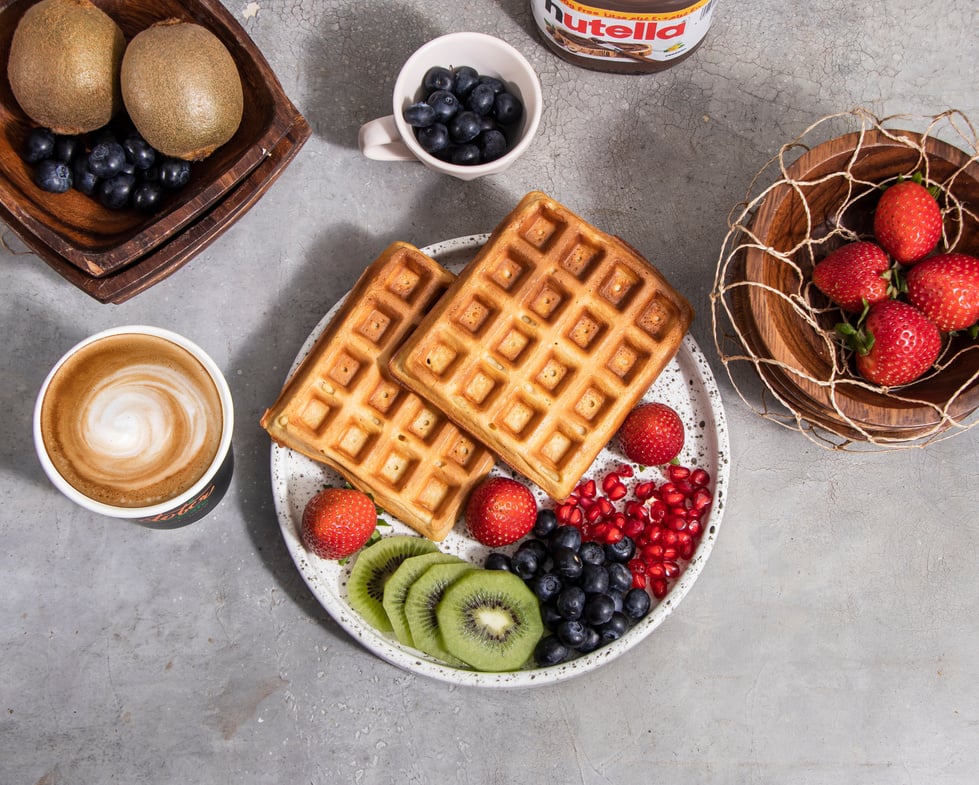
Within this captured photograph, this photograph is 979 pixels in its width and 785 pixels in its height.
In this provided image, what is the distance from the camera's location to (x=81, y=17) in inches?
72.1

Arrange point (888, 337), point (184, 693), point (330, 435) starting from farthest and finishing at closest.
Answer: point (184, 693)
point (330, 435)
point (888, 337)

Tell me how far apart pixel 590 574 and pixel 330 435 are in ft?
2.22

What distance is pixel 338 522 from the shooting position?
1.94 metres

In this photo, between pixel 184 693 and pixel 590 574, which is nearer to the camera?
pixel 590 574

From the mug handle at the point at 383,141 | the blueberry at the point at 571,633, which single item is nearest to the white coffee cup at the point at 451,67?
the mug handle at the point at 383,141

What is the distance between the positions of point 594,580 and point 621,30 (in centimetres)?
130

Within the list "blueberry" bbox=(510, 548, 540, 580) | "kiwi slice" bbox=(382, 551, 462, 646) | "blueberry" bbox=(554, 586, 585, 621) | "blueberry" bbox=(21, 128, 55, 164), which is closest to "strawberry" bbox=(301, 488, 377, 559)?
"kiwi slice" bbox=(382, 551, 462, 646)

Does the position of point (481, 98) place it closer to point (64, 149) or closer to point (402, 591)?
point (64, 149)

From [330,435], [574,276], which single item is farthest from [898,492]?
[330,435]

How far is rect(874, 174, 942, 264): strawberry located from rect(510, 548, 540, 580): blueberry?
1064 mm

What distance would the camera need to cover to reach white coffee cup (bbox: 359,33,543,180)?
2.05m

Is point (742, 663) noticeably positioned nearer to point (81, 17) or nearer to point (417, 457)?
point (417, 457)

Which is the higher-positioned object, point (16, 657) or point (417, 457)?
point (417, 457)

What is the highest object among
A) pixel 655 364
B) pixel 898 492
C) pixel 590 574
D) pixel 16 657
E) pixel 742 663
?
pixel 655 364
